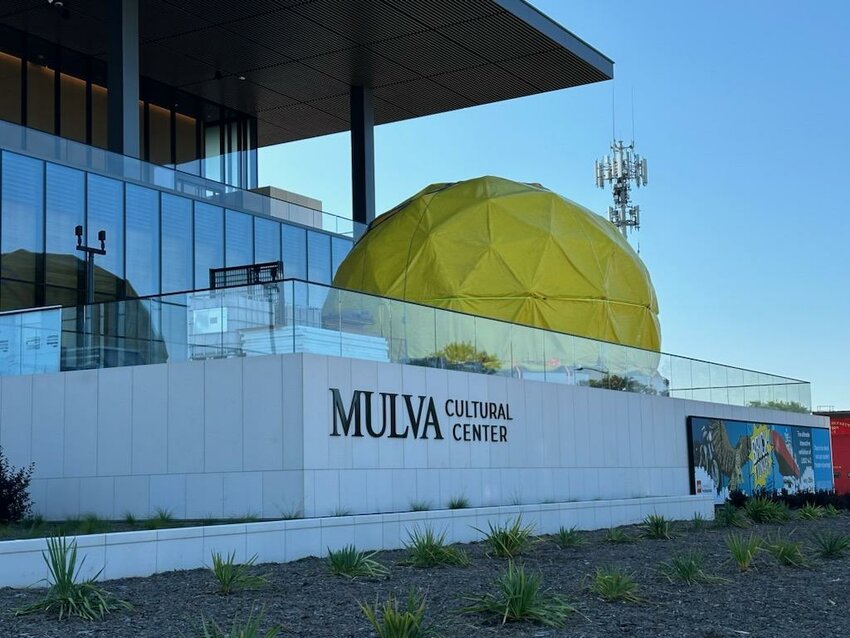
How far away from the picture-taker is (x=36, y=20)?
3459 cm

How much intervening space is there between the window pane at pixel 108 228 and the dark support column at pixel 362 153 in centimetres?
1165

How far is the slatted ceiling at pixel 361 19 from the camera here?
3372 cm

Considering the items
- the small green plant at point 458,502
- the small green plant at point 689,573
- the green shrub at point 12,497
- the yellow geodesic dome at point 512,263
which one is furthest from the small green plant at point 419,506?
the yellow geodesic dome at point 512,263

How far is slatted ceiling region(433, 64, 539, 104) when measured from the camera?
4009 cm

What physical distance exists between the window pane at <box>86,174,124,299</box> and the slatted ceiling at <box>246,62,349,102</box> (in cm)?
1046

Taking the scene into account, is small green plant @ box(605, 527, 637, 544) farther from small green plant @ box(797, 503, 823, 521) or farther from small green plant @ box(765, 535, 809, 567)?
small green plant @ box(797, 503, 823, 521)

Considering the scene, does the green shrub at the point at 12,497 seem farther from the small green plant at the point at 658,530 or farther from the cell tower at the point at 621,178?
the cell tower at the point at 621,178

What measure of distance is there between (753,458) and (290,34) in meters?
18.2

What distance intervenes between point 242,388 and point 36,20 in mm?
21246

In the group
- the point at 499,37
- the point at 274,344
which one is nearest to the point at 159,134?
the point at 499,37

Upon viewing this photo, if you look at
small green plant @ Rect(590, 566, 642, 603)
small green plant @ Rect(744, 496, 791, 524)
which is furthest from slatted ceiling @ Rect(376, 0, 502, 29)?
small green plant @ Rect(590, 566, 642, 603)

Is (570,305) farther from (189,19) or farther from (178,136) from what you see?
(178,136)

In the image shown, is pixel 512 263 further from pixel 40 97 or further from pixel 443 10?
pixel 40 97

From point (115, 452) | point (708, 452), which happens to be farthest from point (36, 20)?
point (708, 452)
